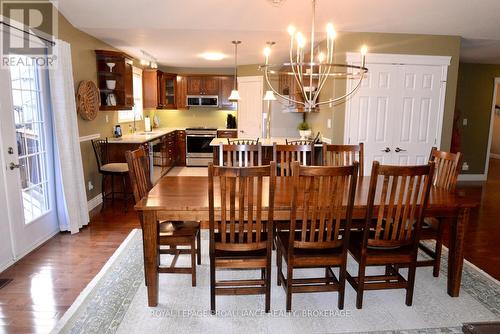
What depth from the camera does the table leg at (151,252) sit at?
233 centimetres

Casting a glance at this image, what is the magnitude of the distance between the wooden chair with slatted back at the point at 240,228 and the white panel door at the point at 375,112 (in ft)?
9.20

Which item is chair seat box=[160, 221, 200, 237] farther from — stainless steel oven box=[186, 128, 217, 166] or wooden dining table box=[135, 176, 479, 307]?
stainless steel oven box=[186, 128, 217, 166]

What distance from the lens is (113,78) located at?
5.48m

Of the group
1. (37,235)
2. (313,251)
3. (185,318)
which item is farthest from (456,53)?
(37,235)

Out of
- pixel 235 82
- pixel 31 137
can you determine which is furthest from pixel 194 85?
pixel 31 137

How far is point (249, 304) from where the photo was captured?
2.52 m

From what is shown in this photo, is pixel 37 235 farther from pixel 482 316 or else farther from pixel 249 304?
pixel 482 316

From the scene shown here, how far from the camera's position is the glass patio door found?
3078 mm

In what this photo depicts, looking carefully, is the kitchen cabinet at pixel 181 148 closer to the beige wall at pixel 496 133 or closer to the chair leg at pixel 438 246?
the chair leg at pixel 438 246

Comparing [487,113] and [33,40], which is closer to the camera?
[33,40]

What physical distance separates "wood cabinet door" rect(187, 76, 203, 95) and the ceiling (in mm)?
3120

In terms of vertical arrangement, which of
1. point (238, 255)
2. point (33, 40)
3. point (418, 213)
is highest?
point (33, 40)

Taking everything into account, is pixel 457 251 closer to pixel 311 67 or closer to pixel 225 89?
pixel 311 67

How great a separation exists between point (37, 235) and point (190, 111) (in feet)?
19.2
